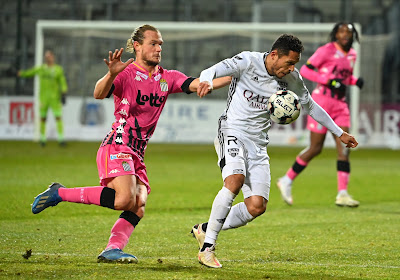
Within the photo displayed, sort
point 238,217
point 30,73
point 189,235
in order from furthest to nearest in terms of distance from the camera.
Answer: point 30,73 → point 189,235 → point 238,217

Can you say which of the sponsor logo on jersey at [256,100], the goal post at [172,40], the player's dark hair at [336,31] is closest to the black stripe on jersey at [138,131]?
the sponsor logo on jersey at [256,100]

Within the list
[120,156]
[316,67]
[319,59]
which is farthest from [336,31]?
[120,156]

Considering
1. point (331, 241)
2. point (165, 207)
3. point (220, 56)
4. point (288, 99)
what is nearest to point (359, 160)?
point (220, 56)

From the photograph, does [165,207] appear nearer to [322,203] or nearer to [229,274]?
[322,203]

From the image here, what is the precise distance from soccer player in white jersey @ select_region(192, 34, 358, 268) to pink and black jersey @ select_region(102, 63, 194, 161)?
57 cm

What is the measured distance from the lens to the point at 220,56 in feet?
77.1

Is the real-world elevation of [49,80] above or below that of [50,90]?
above

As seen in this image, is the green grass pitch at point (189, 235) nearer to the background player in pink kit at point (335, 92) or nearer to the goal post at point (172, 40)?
the background player in pink kit at point (335, 92)

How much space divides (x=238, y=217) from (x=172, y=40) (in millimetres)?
17770

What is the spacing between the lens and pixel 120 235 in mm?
5703

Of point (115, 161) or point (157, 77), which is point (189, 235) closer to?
point (115, 161)

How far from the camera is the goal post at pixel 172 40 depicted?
74.4ft

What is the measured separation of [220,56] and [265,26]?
1.84 m

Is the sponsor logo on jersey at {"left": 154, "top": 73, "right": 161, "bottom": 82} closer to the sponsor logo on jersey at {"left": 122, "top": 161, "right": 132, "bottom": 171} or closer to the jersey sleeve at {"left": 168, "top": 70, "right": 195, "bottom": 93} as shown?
the jersey sleeve at {"left": 168, "top": 70, "right": 195, "bottom": 93}
